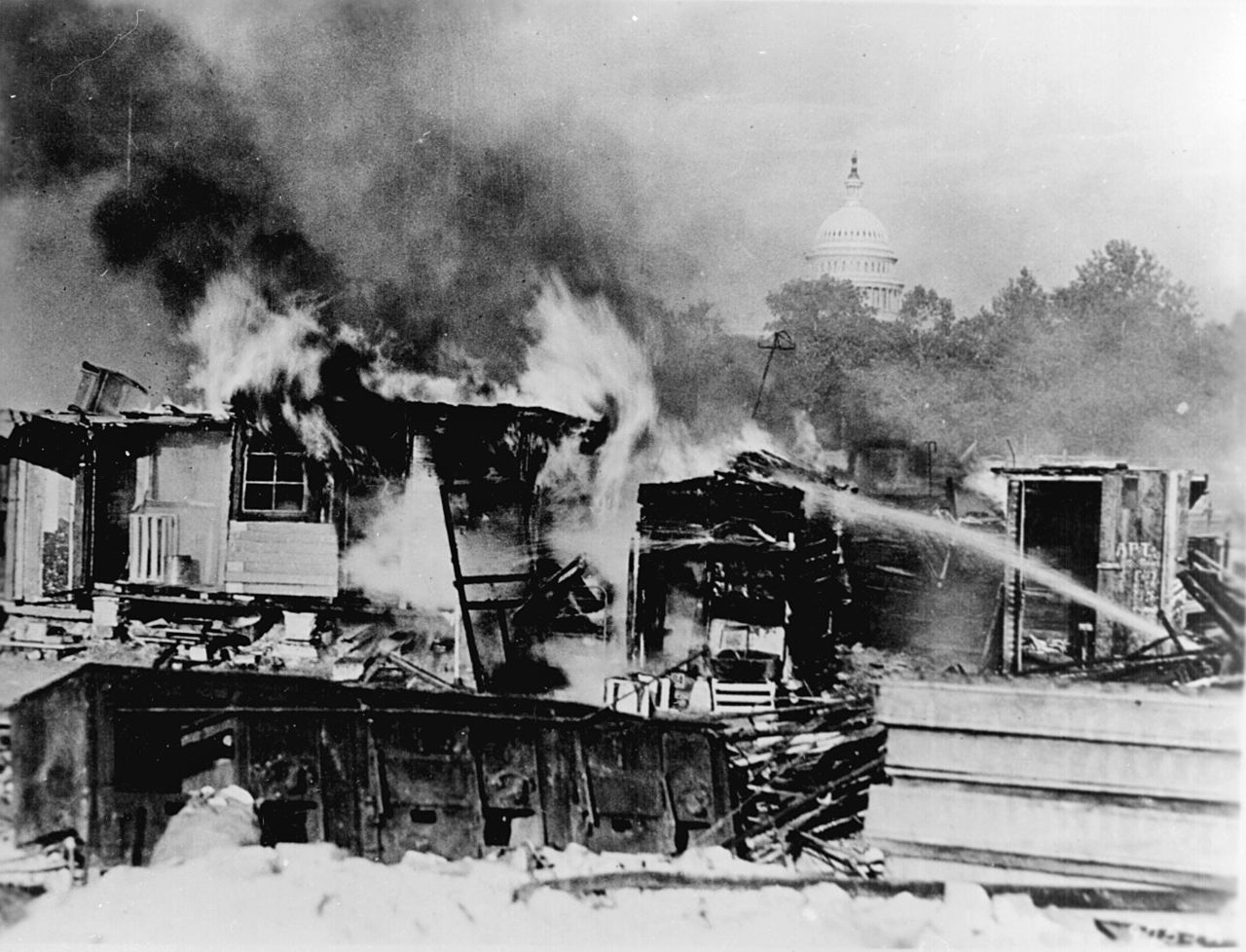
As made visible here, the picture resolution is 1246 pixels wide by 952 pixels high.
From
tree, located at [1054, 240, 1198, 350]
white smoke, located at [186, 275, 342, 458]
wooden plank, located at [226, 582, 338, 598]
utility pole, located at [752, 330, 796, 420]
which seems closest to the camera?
tree, located at [1054, 240, 1198, 350]

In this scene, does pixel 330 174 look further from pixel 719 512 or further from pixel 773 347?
pixel 719 512

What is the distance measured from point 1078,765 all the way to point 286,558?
10.7 feet

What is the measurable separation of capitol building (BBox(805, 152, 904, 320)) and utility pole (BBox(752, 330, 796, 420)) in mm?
269

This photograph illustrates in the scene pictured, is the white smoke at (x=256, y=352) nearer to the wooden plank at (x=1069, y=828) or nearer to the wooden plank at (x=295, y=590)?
the wooden plank at (x=295, y=590)

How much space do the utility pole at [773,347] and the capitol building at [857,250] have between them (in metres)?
0.27

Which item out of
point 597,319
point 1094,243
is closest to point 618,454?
point 597,319

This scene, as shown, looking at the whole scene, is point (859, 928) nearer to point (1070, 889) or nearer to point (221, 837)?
point (1070, 889)

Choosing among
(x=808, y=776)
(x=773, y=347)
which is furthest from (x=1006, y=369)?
(x=808, y=776)

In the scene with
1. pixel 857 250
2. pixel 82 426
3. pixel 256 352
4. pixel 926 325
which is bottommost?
pixel 82 426

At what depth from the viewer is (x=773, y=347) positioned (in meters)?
3.94

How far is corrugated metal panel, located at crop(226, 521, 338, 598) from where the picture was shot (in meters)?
4.14

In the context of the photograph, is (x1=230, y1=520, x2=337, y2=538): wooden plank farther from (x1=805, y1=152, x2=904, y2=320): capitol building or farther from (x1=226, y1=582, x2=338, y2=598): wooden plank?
(x1=805, y1=152, x2=904, y2=320): capitol building

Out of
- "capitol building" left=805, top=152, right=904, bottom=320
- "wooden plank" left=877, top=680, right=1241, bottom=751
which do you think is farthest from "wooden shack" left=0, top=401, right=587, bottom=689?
"wooden plank" left=877, top=680, right=1241, bottom=751

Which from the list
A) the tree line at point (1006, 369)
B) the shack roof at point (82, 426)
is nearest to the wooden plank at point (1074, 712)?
the tree line at point (1006, 369)
